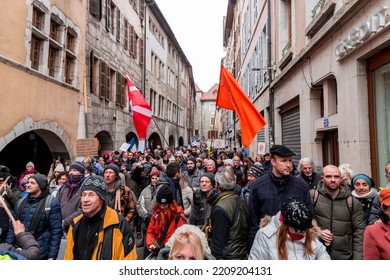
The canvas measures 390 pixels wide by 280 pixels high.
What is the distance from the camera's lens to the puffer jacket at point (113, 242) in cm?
232

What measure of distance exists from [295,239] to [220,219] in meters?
0.80

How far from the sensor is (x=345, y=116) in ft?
18.3

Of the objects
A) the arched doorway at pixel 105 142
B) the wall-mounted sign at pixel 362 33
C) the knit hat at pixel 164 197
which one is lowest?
the knit hat at pixel 164 197

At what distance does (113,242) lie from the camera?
235 cm

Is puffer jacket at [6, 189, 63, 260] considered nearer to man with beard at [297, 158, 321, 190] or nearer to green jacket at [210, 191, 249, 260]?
green jacket at [210, 191, 249, 260]

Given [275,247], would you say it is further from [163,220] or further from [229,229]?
[163,220]

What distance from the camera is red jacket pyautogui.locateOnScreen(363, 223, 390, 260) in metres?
2.14

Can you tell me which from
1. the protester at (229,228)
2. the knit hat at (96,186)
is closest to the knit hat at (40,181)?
the knit hat at (96,186)

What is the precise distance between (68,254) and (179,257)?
3.17 ft

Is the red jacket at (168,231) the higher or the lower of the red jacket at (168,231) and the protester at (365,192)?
the lower

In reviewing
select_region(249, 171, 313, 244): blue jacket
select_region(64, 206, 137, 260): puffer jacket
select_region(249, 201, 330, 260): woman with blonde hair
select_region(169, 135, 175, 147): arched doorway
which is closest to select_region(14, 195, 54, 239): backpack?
select_region(64, 206, 137, 260): puffer jacket

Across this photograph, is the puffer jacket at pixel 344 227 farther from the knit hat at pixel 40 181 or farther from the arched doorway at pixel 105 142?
the arched doorway at pixel 105 142

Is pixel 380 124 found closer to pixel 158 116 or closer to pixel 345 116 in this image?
pixel 345 116

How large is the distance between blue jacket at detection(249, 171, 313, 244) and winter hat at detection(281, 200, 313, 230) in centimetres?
76
